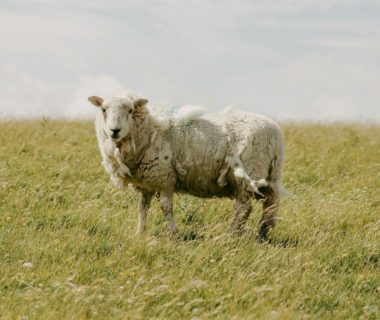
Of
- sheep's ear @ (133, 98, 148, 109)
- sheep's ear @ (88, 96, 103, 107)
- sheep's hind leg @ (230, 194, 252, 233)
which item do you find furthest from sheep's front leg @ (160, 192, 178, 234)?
sheep's ear @ (88, 96, 103, 107)

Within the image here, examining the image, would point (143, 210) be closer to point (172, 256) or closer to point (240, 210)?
point (240, 210)

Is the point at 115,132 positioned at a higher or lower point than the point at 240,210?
higher

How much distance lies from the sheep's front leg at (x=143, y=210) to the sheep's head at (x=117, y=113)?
1009 millimetres

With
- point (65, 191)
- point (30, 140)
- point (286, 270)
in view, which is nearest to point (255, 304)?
point (286, 270)

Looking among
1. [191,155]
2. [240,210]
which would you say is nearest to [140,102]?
[191,155]

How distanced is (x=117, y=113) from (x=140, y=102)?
44 cm

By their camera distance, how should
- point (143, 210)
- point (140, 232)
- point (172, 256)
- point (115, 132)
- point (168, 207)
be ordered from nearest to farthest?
1. point (172, 256)
2. point (115, 132)
3. point (168, 207)
4. point (140, 232)
5. point (143, 210)

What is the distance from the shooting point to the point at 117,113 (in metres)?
8.09

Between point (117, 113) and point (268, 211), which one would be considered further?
point (268, 211)

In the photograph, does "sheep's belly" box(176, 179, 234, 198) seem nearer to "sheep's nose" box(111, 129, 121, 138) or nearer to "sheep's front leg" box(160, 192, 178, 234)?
"sheep's front leg" box(160, 192, 178, 234)

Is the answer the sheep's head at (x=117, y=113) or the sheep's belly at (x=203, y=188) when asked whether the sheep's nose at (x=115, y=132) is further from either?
the sheep's belly at (x=203, y=188)

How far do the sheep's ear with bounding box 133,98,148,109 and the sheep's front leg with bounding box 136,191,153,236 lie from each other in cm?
117

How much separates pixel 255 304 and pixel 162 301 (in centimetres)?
79

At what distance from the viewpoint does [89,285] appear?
6.60 m
